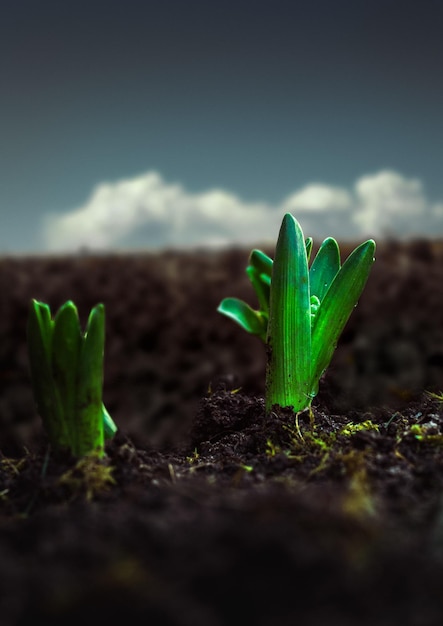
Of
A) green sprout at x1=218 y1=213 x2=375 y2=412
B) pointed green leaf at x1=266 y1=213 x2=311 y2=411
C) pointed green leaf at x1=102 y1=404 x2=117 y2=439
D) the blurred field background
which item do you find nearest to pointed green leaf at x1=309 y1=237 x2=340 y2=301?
green sprout at x1=218 y1=213 x2=375 y2=412

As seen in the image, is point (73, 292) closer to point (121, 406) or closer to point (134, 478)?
point (121, 406)

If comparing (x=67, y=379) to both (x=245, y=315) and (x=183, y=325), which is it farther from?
(x=183, y=325)

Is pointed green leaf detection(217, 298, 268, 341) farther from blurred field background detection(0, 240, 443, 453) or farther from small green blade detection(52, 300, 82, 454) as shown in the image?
blurred field background detection(0, 240, 443, 453)

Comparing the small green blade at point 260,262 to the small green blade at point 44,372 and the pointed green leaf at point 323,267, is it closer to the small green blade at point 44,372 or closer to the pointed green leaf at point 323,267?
the pointed green leaf at point 323,267

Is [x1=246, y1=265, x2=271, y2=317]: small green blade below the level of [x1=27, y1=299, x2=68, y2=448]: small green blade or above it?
above

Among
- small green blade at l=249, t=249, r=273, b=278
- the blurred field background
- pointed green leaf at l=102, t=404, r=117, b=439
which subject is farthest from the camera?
the blurred field background
